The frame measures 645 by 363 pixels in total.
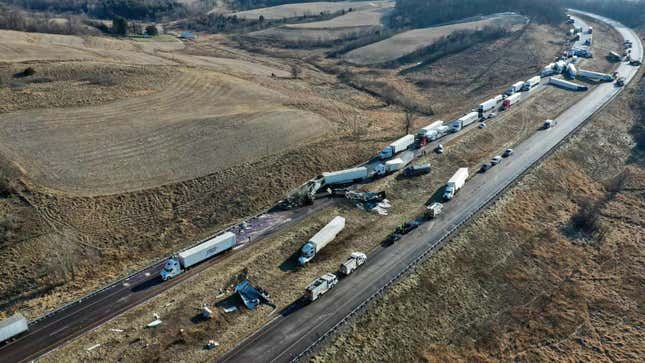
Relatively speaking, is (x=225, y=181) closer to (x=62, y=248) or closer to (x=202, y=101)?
(x=62, y=248)

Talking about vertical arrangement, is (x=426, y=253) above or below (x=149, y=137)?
below

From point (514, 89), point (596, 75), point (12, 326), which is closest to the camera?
point (12, 326)

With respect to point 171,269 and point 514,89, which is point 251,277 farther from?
point 514,89

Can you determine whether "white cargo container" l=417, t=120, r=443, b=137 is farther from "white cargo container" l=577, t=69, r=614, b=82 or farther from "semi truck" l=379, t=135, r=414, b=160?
"white cargo container" l=577, t=69, r=614, b=82

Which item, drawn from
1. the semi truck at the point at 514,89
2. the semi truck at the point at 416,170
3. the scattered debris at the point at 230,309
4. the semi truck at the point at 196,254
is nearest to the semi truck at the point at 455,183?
the semi truck at the point at 416,170

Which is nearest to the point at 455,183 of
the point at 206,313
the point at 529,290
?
the point at 529,290

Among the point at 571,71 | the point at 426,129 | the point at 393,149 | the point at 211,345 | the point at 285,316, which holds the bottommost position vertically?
the point at 211,345

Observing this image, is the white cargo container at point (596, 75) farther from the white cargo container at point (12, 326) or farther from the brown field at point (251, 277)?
the white cargo container at point (12, 326)
